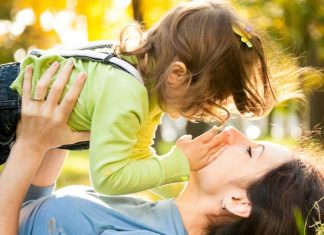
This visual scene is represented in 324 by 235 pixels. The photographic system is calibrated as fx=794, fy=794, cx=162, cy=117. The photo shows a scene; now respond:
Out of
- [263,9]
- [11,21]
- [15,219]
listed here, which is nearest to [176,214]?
[15,219]

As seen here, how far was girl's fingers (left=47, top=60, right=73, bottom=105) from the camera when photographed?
3004mm

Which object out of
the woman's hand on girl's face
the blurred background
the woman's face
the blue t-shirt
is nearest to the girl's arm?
the woman's hand on girl's face

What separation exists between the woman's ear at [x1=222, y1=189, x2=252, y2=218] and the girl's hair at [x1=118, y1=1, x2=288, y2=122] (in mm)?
314

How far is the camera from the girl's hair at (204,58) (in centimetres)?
303

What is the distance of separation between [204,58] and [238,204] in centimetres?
58

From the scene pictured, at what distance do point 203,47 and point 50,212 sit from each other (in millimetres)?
859

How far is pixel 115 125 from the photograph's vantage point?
111 inches

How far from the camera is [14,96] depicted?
3053mm

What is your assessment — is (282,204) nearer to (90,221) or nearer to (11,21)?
(90,221)

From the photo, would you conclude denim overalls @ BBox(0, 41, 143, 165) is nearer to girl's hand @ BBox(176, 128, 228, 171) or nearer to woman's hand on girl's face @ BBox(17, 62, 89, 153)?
woman's hand on girl's face @ BBox(17, 62, 89, 153)

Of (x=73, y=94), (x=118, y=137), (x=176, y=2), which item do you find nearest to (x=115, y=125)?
(x=118, y=137)

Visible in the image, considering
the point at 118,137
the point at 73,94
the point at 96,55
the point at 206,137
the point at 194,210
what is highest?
the point at 96,55

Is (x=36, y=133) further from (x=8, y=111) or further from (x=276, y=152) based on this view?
(x=276, y=152)

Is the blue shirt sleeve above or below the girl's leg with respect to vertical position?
below
